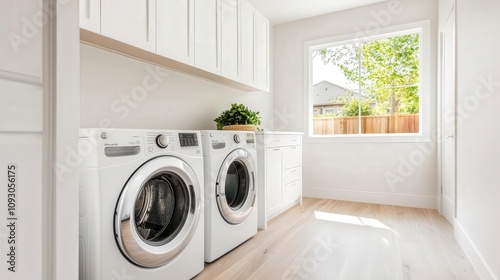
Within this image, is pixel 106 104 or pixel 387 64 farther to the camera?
pixel 387 64

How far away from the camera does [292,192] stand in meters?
3.19

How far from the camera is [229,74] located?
2.58 m

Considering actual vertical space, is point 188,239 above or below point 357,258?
above

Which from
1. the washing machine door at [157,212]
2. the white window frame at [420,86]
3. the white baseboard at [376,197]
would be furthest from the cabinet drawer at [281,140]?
the washing machine door at [157,212]

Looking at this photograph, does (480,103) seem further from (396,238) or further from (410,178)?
(410,178)

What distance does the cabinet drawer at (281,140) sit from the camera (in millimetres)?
2639

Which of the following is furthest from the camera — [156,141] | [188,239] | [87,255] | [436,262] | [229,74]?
[229,74]

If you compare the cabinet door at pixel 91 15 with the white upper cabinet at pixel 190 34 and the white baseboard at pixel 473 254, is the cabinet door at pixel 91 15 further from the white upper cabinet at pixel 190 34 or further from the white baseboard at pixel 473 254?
the white baseboard at pixel 473 254

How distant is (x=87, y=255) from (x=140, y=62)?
143 cm

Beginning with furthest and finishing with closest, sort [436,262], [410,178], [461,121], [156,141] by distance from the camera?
1. [410,178]
2. [461,121]
3. [436,262]
4. [156,141]

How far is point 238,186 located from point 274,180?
62 centimetres

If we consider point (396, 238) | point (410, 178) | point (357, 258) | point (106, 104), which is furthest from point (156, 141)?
point (410, 178)

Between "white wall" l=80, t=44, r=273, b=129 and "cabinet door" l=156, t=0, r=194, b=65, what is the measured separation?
32 centimetres

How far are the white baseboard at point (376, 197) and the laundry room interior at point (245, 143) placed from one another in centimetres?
2
